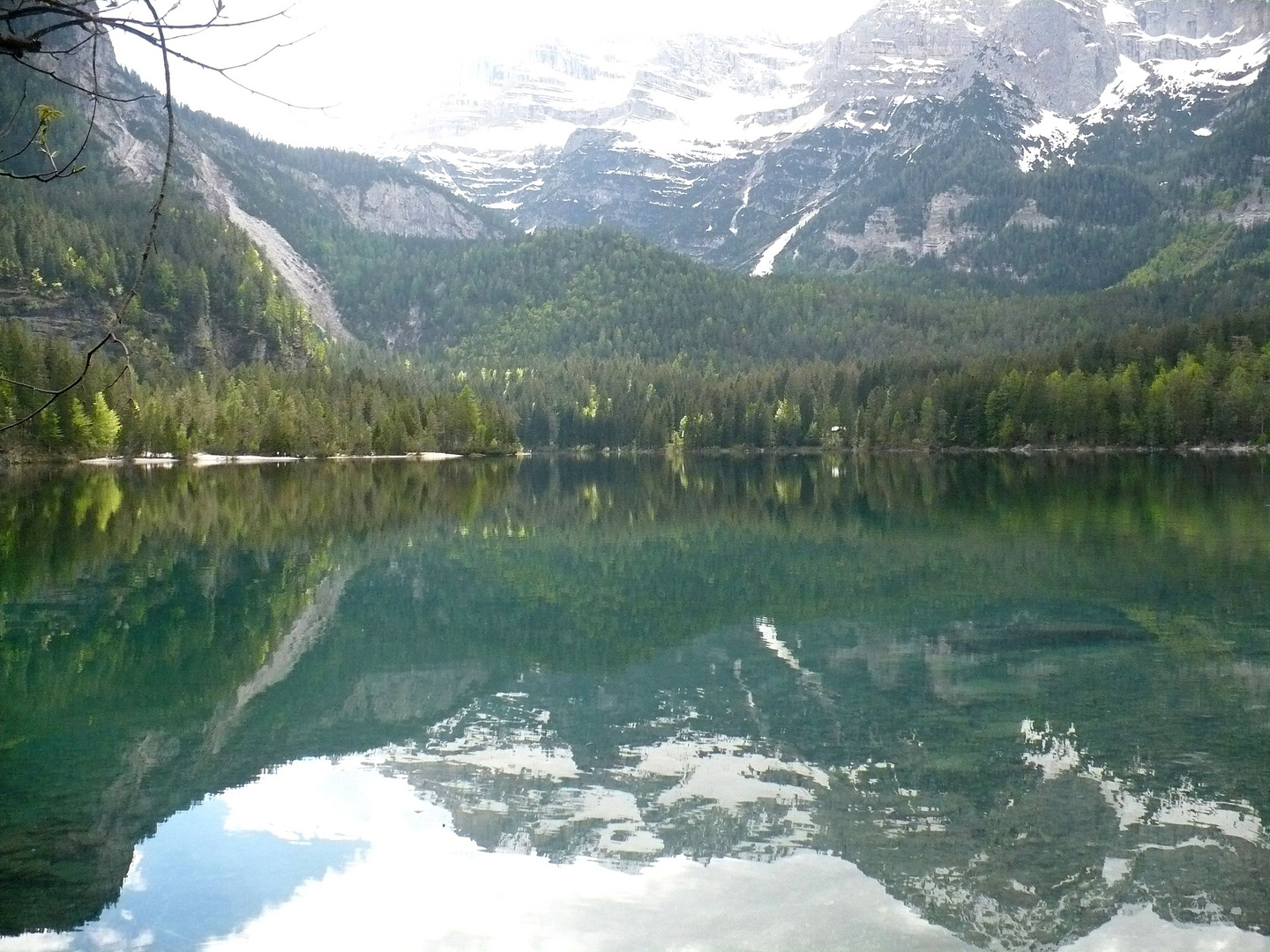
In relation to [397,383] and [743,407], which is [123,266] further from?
[743,407]

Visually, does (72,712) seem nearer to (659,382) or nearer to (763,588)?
(763,588)

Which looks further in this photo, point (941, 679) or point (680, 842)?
point (941, 679)

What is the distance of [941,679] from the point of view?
15500 millimetres

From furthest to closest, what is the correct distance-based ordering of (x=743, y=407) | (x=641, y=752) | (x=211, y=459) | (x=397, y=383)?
1. (x=743, y=407)
2. (x=397, y=383)
3. (x=211, y=459)
4. (x=641, y=752)

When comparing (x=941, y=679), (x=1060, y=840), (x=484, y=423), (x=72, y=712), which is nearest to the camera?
(x=1060, y=840)

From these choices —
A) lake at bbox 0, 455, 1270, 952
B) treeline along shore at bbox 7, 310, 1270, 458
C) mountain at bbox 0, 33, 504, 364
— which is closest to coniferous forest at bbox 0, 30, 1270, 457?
treeline along shore at bbox 7, 310, 1270, 458

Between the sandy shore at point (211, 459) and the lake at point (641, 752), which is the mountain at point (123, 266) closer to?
the sandy shore at point (211, 459)

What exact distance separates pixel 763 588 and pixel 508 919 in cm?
1638

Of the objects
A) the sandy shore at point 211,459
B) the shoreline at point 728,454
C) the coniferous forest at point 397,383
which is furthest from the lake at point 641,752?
the sandy shore at point 211,459

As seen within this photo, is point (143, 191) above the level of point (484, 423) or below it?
above

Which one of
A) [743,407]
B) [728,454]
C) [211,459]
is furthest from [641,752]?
[743,407]

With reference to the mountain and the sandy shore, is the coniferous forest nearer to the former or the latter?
the mountain

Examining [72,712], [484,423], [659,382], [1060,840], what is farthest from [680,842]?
[659,382]

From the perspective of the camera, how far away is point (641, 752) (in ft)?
41.5
